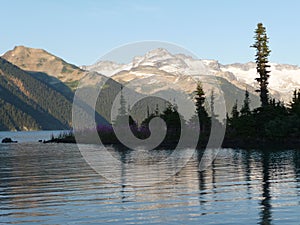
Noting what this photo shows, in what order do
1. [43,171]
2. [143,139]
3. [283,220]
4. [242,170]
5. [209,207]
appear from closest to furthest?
[283,220], [209,207], [242,170], [43,171], [143,139]

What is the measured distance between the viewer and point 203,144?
79125mm

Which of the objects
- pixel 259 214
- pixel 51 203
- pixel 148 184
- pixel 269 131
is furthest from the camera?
pixel 269 131

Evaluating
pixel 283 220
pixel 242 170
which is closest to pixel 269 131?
pixel 242 170

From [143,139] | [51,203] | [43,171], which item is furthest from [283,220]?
[143,139]

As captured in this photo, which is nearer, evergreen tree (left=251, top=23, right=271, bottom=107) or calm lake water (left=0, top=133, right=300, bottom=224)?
calm lake water (left=0, top=133, right=300, bottom=224)

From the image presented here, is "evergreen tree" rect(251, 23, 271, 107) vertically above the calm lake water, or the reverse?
"evergreen tree" rect(251, 23, 271, 107)

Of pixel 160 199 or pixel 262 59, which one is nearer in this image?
pixel 160 199

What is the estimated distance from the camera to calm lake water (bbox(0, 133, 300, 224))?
19266 millimetres

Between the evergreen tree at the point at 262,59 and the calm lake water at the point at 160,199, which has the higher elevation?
the evergreen tree at the point at 262,59

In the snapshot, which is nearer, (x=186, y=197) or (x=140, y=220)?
(x=140, y=220)

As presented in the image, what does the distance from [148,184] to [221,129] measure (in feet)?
217

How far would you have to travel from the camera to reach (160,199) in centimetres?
2375

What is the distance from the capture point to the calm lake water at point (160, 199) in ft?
63.2

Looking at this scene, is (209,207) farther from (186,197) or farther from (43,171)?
(43,171)
